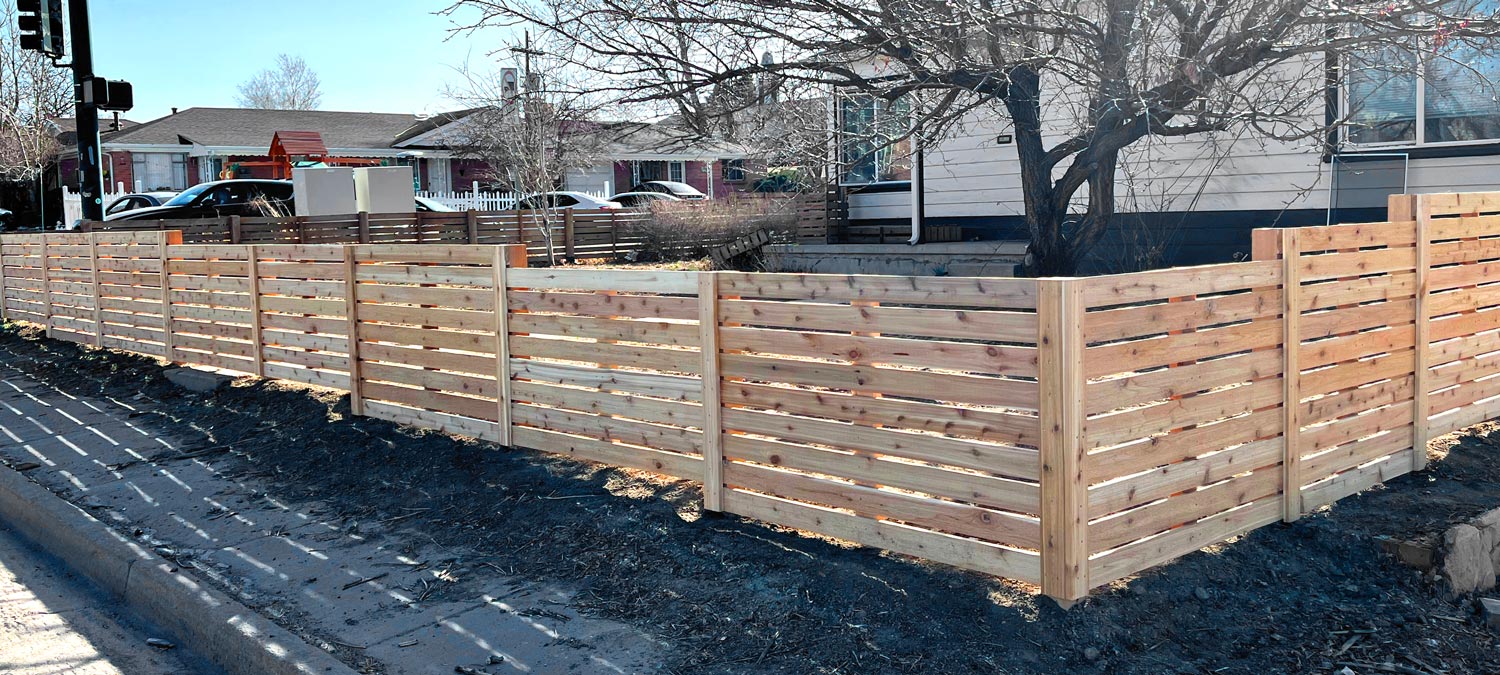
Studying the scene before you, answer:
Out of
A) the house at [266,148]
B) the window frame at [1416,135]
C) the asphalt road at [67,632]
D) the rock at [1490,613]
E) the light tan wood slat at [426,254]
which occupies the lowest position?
the asphalt road at [67,632]

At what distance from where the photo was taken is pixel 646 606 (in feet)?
16.7

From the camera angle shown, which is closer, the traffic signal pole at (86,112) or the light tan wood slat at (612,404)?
the light tan wood slat at (612,404)

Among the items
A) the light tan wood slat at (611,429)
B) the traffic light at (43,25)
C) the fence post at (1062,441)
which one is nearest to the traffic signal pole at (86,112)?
the traffic light at (43,25)

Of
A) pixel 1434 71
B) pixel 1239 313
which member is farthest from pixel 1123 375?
pixel 1434 71

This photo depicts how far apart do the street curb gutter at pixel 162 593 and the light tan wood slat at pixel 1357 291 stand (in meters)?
4.62

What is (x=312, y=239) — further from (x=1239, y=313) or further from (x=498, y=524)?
(x=1239, y=313)

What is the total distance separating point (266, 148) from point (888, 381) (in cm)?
4109

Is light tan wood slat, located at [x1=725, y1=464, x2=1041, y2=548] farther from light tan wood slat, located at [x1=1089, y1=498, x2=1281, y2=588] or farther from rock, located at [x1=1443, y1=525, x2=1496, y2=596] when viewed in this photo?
rock, located at [x1=1443, y1=525, x2=1496, y2=596]

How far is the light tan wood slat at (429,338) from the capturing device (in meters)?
7.57

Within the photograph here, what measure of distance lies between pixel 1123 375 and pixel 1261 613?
110 centimetres

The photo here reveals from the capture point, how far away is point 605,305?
670 centimetres

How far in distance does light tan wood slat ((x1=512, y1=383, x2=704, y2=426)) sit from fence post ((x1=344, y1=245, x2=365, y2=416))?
186cm

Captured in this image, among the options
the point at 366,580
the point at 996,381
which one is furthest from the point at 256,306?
the point at 996,381

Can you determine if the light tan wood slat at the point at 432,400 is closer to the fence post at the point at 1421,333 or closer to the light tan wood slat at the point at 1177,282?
the light tan wood slat at the point at 1177,282
